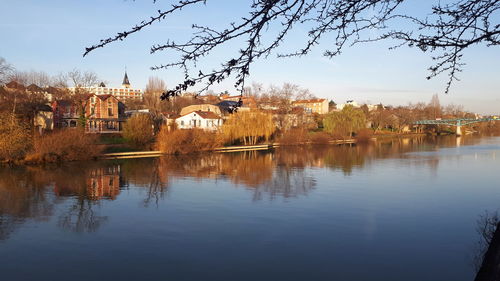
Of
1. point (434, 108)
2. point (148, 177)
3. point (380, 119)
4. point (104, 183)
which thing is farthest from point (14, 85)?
point (434, 108)

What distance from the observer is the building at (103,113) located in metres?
40.8

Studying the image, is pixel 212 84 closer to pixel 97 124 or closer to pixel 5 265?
pixel 5 265

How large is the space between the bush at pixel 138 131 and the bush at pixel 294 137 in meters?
14.3

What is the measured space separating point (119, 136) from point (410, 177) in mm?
25378

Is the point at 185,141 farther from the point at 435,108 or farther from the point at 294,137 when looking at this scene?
the point at 435,108

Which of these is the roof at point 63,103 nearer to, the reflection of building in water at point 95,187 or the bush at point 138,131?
the bush at point 138,131

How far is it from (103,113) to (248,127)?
16.2m

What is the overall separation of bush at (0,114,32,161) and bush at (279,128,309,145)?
2343 cm

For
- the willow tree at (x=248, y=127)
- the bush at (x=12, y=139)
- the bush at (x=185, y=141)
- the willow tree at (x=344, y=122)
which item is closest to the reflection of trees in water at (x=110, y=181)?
the bush at (x=12, y=139)

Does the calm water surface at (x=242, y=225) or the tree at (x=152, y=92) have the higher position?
the tree at (x=152, y=92)

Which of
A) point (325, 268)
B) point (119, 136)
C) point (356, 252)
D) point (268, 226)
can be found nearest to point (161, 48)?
point (325, 268)

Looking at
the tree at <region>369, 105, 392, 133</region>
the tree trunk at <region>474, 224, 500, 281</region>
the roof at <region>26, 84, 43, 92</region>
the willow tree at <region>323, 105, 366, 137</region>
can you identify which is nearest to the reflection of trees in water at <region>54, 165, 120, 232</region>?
the tree trunk at <region>474, 224, 500, 281</region>

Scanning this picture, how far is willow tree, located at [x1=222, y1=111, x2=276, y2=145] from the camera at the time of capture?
3659cm

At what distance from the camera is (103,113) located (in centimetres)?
4175
